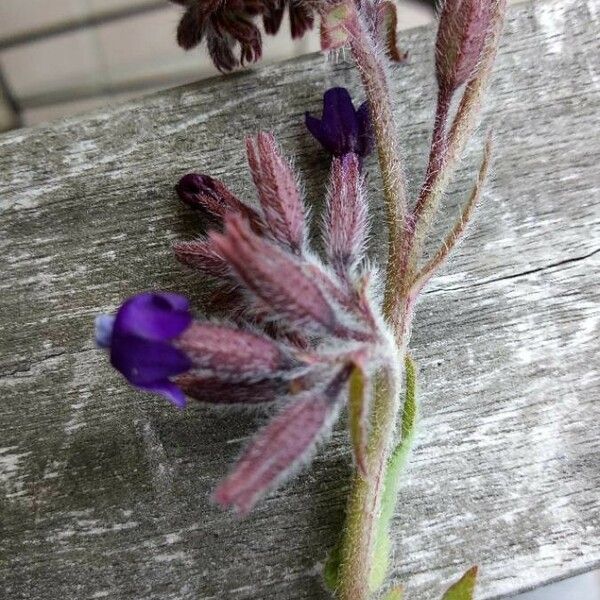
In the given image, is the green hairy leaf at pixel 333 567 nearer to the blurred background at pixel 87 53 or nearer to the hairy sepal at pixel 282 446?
the hairy sepal at pixel 282 446

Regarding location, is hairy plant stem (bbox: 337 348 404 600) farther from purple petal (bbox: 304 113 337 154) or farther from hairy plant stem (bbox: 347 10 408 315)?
purple petal (bbox: 304 113 337 154)

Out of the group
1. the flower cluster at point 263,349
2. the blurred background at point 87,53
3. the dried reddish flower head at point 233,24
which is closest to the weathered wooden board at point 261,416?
the dried reddish flower head at point 233,24

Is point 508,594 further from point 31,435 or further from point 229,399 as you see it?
point 31,435

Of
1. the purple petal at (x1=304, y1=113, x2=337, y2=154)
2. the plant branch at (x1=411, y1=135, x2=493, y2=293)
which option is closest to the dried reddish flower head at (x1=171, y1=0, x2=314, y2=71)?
the purple petal at (x1=304, y1=113, x2=337, y2=154)

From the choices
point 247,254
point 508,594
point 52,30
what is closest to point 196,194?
point 247,254

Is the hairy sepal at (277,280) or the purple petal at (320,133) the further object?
the purple petal at (320,133)

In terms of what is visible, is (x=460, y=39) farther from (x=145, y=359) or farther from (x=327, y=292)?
(x=145, y=359)

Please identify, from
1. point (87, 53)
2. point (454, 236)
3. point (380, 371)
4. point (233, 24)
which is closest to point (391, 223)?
point (454, 236)
